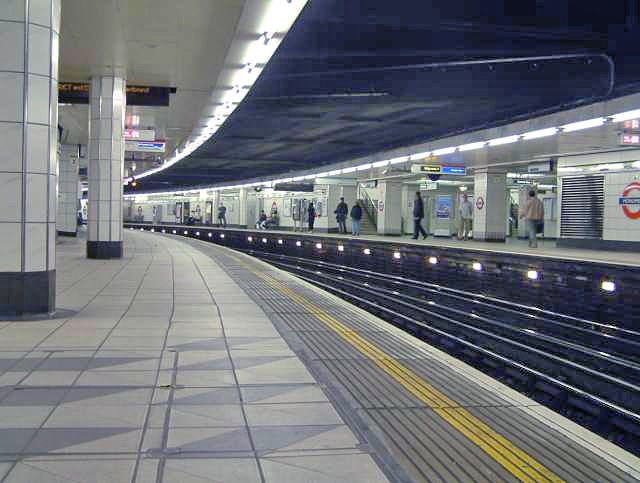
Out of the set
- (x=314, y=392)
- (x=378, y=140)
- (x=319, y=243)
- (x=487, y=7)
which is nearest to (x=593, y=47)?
(x=487, y=7)

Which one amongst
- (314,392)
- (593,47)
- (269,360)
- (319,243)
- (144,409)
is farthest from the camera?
(319,243)

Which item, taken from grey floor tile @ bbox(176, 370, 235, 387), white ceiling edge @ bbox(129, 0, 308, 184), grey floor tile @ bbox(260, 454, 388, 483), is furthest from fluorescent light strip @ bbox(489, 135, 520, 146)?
grey floor tile @ bbox(260, 454, 388, 483)

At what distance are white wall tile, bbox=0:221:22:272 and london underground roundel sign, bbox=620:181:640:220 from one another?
15020 millimetres

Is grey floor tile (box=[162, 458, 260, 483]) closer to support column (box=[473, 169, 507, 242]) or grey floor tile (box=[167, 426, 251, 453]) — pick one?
grey floor tile (box=[167, 426, 251, 453])

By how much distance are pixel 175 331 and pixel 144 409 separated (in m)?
2.93

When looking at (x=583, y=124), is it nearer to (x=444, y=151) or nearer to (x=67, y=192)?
(x=444, y=151)

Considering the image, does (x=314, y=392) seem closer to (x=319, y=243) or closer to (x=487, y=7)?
(x=487, y=7)

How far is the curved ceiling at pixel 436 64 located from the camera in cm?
1087

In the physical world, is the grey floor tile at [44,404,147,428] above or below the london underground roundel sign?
below

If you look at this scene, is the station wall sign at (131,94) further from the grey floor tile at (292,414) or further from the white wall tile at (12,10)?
the grey floor tile at (292,414)

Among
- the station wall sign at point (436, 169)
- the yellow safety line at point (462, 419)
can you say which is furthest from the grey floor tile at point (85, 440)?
the station wall sign at point (436, 169)

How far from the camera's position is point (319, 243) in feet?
95.0

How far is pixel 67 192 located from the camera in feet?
92.4

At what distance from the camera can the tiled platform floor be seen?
3.45 metres
